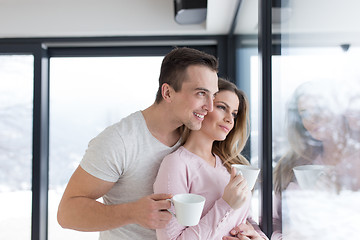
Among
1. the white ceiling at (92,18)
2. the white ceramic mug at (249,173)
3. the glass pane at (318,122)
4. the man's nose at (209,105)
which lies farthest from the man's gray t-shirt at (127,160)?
the white ceiling at (92,18)

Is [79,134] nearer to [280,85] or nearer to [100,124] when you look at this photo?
[100,124]

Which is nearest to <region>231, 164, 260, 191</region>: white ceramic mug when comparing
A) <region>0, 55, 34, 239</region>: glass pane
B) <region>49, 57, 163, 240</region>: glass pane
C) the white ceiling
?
the white ceiling

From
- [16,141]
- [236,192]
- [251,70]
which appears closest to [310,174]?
[236,192]

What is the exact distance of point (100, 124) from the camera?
101 inches

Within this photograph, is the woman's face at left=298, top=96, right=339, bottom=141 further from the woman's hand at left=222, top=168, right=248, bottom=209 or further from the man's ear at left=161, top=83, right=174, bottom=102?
the man's ear at left=161, top=83, right=174, bottom=102

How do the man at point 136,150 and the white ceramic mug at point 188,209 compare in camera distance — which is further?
the man at point 136,150

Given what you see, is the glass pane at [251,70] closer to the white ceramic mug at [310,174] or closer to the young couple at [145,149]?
the young couple at [145,149]

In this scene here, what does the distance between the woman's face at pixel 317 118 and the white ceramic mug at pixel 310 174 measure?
0.21 feet

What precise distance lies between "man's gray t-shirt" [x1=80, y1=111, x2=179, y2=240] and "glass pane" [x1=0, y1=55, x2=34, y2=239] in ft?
5.36

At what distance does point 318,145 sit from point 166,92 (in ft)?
2.28

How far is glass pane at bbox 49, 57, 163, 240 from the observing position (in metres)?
2.53

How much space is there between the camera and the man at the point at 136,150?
1.06 meters

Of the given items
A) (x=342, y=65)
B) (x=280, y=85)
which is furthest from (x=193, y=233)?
(x=342, y=65)

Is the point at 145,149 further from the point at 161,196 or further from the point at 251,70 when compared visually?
the point at 251,70
